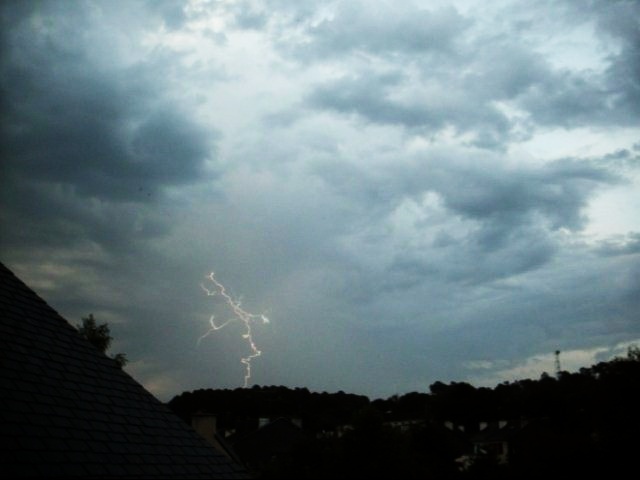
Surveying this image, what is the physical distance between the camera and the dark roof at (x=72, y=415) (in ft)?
24.7

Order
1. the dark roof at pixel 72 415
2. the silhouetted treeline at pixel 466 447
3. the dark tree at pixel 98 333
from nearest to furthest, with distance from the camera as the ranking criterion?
the dark roof at pixel 72 415 < the silhouetted treeline at pixel 466 447 < the dark tree at pixel 98 333

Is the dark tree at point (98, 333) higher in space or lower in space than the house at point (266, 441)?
higher

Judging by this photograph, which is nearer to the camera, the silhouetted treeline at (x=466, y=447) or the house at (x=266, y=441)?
the silhouetted treeline at (x=466, y=447)

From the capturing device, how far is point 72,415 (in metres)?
8.70

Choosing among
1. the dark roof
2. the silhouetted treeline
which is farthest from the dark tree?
the dark roof

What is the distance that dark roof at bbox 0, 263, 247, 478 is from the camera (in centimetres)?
753

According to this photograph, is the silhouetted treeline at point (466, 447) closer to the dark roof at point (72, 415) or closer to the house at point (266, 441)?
the house at point (266, 441)

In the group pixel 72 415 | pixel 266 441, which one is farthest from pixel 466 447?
pixel 72 415

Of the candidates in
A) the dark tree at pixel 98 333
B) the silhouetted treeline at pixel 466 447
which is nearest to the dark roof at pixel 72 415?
the silhouetted treeline at pixel 466 447

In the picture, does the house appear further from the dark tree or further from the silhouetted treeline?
the dark tree

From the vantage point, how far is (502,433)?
2926 inches

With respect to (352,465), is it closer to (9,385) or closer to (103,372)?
(103,372)

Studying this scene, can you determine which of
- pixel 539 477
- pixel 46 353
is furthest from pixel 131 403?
pixel 539 477

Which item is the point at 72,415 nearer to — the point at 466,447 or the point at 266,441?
the point at 266,441
